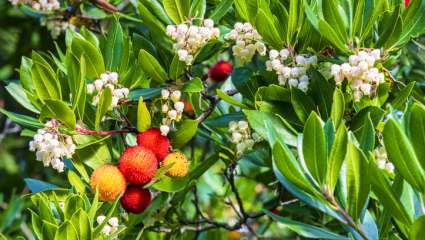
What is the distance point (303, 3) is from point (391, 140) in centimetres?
36

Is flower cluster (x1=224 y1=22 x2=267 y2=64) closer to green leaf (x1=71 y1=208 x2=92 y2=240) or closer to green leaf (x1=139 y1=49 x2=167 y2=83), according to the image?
green leaf (x1=139 y1=49 x2=167 y2=83)

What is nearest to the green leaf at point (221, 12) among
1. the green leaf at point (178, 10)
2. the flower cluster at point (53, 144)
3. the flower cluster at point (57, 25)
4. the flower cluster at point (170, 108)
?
the green leaf at point (178, 10)

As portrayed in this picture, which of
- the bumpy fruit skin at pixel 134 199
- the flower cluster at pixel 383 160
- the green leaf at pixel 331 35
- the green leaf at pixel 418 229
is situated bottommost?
the bumpy fruit skin at pixel 134 199

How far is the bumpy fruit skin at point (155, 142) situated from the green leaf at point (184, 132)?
0.12 feet

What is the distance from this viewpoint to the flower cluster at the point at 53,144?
130cm

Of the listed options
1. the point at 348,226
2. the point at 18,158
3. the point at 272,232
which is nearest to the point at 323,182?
the point at 348,226

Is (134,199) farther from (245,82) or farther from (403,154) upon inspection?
(403,154)

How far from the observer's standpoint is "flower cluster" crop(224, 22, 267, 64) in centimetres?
131

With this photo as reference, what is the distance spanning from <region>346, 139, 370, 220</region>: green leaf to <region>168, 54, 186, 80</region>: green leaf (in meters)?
0.46

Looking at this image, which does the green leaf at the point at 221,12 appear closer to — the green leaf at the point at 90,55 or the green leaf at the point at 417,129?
the green leaf at the point at 90,55

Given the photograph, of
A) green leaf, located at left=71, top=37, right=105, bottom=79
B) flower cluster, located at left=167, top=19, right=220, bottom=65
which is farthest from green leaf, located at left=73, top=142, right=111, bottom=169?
flower cluster, located at left=167, top=19, right=220, bottom=65

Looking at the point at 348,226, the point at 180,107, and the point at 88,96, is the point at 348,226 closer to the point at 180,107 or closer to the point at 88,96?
the point at 180,107

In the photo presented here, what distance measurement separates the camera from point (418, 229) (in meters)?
0.96

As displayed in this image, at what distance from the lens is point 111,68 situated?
141 cm
